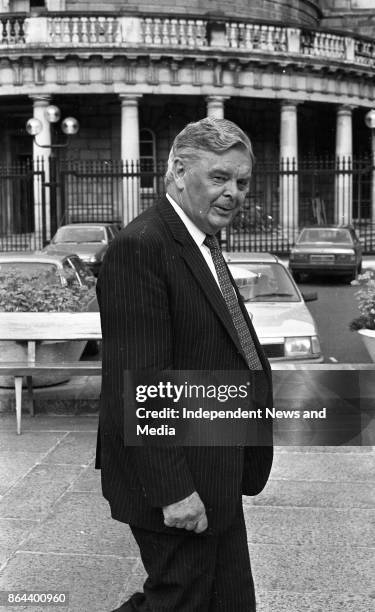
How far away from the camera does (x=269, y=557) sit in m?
4.75

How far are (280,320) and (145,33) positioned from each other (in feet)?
75.0

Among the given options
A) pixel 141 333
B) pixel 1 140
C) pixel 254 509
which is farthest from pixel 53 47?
pixel 141 333

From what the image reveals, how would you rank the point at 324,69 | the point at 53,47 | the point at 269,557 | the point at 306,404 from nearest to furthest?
the point at 306,404 → the point at 269,557 → the point at 53,47 → the point at 324,69

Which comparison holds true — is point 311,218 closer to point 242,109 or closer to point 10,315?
point 242,109

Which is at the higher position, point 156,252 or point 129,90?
point 129,90

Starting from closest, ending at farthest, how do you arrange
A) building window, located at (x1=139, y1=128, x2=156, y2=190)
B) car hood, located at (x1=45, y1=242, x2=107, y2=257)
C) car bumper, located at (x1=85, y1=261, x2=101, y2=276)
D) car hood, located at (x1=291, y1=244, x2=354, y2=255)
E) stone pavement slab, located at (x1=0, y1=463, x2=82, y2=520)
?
stone pavement slab, located at (x1=0, y1=463, x2=82, y2=520) → car bumper, located at (x1=85, y1=261, x2=101, y2=276) → car hood, located at (x1=45, y1=242, x2=107, y2=257) → car hood, located at (x1=291, y1=244, x2=354, y2=255) → building window, located at (x1=139, y1=128, x2=156, y2=190)

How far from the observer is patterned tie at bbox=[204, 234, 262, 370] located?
128 inches

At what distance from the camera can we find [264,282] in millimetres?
10891

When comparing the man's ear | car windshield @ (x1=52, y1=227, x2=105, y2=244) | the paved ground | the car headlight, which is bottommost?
the paved ground

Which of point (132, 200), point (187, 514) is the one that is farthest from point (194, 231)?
point (132, 200)

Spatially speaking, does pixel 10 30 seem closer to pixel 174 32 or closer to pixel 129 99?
pixel 129 99

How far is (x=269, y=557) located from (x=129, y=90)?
27.1 meters

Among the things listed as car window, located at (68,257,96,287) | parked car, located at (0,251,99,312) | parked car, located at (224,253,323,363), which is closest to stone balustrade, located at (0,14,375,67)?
car window, located at (68,257,96,287)

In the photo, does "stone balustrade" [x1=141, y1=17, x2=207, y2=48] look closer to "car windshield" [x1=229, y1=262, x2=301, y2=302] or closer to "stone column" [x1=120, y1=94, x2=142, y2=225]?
"stone column" [x1=120, y1=94, x2=142, y2=225]
